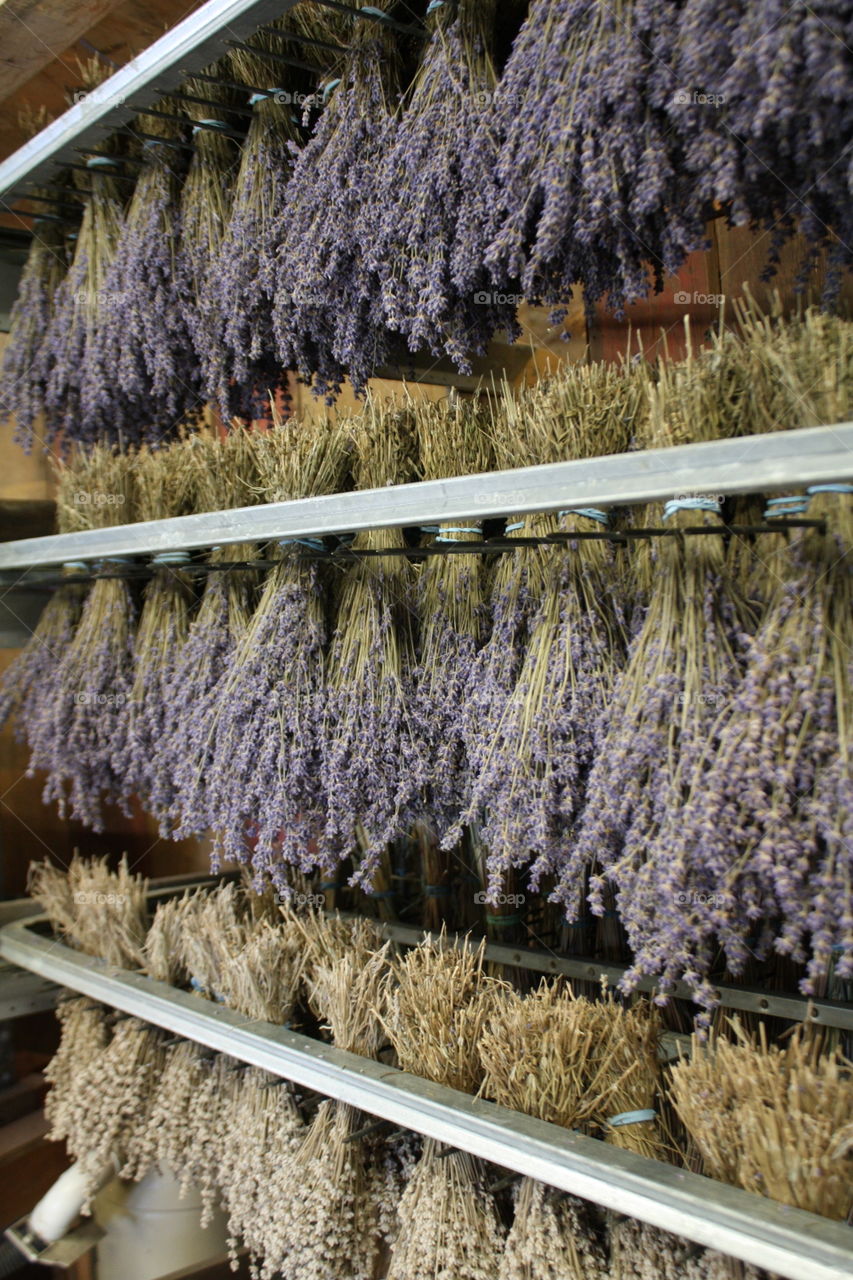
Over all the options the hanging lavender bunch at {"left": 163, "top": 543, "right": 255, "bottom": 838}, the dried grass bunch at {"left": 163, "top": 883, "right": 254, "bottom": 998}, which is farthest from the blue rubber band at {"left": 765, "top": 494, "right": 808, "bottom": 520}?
the dried grass bunch at {"left": 163, "top": 883, "right": 254, "bottom": 998}

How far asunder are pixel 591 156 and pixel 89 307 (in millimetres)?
1344

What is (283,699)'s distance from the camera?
1688 millimetres

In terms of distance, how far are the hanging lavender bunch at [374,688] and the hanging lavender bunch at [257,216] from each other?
0.27 meters

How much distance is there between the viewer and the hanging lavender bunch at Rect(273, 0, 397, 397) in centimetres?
148

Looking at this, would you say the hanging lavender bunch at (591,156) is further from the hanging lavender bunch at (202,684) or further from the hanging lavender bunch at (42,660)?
the hanging lavender bunch at (42,660)

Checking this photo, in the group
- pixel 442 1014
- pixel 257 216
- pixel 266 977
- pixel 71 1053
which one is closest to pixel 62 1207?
pixel 71 1053

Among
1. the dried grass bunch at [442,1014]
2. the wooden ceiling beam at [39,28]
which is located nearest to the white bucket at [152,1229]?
the dried grass bunch at [442,1014]

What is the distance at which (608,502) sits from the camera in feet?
3.60

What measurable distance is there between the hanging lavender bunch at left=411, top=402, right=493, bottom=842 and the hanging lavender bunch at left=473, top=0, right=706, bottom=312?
29cm

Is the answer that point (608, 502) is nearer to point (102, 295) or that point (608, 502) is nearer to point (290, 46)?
point (290, 46)

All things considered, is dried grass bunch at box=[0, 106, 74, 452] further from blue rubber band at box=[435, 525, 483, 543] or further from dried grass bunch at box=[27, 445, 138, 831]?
blue rubber band at box=[435, 525, 483, 543]

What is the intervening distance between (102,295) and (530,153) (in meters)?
1.18

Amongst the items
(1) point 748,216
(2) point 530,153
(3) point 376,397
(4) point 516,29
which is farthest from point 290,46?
(1) point 748,216

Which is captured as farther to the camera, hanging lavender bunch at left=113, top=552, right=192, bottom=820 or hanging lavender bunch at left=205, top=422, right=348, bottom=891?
hanging lavender bunch at left=113, top=552, right=192, bottom=820
